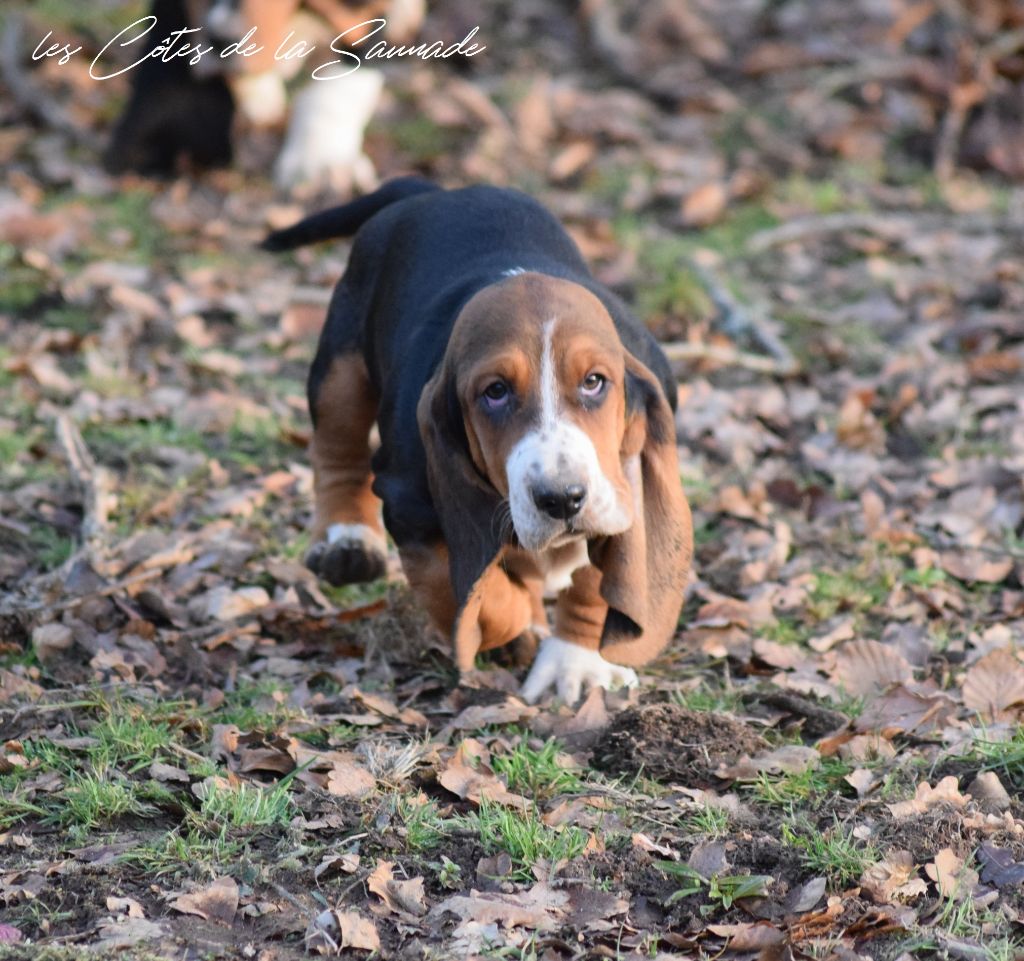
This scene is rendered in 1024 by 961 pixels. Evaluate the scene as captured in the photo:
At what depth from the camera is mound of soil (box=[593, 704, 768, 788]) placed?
3.80m

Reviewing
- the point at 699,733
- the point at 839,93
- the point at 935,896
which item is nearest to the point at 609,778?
the point at 699,733

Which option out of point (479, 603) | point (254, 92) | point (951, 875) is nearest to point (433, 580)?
point (479, 603)

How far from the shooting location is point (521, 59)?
1066cm

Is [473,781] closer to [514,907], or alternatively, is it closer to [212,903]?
[514,907]

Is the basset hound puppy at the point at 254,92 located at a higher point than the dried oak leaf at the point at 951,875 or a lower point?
lower

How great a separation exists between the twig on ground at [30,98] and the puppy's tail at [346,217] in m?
4.17

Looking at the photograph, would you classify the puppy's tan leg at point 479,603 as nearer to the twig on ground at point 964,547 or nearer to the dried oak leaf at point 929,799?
the dried oak leaf at point 929,799

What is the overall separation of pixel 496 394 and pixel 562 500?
13.7 inches

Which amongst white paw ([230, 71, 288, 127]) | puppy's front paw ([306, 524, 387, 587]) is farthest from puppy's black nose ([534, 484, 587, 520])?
white paw ([230, 71, 288, 127])

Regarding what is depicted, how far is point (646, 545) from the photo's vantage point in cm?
414

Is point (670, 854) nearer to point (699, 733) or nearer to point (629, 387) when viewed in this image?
point (699, 733)

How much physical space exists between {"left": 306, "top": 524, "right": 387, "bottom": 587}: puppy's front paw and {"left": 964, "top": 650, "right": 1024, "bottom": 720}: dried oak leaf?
1832mm

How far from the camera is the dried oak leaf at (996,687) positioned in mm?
4059

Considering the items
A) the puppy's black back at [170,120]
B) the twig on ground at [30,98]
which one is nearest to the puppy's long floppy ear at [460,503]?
the puppy's black back at [170,120]
